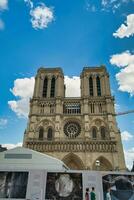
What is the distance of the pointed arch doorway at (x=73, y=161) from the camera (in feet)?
112

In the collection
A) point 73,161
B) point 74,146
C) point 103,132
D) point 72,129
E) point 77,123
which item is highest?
point 77,123

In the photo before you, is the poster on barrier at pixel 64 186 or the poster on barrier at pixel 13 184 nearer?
the poster on barrier at pixel 64 186

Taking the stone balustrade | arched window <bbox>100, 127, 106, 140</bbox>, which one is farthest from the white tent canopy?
arched window <bbox>100, 127, 106, 140</bbox>

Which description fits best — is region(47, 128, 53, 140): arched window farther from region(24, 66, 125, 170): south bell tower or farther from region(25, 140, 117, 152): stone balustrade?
region(25, 140, 117, 152): stone balustrade

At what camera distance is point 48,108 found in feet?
136

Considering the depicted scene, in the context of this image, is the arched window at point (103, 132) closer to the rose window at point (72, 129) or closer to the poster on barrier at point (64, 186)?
the rose window at point (72, 129)

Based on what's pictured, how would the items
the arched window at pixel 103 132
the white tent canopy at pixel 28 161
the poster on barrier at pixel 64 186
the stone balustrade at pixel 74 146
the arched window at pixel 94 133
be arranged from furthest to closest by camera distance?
the arched window at pixel 94 133 < the arched window at pixel 103 132 < the stone balustrade at pixel 74 146 < the white tent canopy at pixel 28 161 < the poster on barrier at pixel 64 186

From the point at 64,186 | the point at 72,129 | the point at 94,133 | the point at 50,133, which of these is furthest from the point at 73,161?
the point at 64,186

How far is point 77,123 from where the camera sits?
1554 inches

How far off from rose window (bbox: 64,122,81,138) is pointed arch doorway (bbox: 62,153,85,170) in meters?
4.60

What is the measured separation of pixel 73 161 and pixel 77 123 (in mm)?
8091

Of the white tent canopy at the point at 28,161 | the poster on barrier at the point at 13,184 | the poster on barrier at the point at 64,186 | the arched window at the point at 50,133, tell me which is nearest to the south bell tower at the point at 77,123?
the arched window at the point at 50,133

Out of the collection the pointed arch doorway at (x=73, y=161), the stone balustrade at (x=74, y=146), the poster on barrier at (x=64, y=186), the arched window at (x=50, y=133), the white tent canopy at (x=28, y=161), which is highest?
the arched window at (x=50, y=133)

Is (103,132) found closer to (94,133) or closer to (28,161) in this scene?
(94,133)
